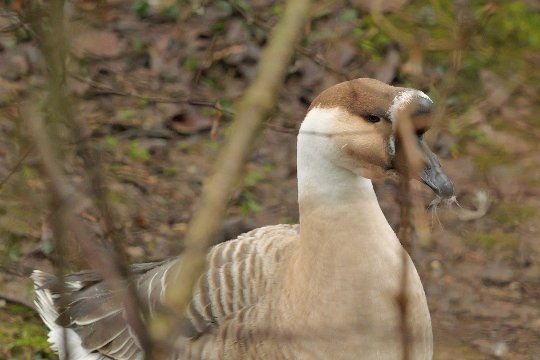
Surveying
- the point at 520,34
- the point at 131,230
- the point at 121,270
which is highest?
the point at 121,270

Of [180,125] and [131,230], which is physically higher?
[180,125]

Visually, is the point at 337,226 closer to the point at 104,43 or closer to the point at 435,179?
the point at 435,179

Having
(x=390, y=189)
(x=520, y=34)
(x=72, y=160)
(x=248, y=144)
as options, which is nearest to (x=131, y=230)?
(x=72, y=160)

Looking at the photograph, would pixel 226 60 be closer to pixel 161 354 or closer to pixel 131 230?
pixel 131 230

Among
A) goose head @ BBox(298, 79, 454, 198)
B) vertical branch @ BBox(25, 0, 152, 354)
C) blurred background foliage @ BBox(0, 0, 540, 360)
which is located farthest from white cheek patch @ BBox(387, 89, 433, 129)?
vertical branch @ BBox(25, 0, 152, 354)

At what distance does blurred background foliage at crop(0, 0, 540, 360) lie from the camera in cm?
495

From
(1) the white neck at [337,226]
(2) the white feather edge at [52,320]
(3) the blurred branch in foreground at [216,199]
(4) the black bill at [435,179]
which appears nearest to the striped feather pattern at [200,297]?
(2) the white feather edge at [52,320]

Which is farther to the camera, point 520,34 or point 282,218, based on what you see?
point 520,34

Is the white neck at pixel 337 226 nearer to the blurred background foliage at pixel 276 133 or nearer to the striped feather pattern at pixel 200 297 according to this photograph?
the striped feather pattern at pixel 200 297

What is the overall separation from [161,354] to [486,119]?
196 inches

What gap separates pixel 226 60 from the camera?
6523 millimetres

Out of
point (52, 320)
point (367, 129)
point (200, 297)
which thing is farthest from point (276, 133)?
point (367, 129)

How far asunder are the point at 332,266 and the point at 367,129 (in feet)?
1.70

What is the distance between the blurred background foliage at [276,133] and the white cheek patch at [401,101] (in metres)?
1.49
